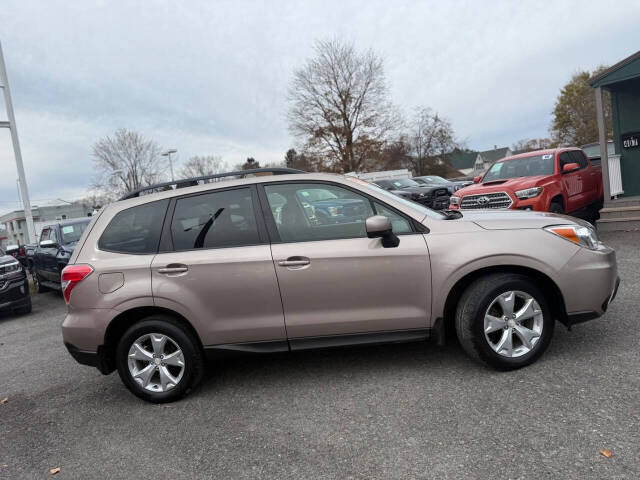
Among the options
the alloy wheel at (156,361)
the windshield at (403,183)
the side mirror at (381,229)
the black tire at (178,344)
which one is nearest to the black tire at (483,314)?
the side mirror at (381,229)

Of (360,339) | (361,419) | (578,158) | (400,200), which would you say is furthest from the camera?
(578,158)

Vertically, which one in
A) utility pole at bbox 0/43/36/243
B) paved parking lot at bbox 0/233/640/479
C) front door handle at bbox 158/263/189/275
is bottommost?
paved parking lot at bbox 0/233/640/479

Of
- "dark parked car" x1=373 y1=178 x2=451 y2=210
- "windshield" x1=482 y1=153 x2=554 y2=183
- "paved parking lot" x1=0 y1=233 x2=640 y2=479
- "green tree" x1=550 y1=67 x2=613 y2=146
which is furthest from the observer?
"green tree" x1=550 y1=67 x2=613 y2=146

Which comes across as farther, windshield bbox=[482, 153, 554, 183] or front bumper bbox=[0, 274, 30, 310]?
windshield bbox=[482, 153, 554, 183]

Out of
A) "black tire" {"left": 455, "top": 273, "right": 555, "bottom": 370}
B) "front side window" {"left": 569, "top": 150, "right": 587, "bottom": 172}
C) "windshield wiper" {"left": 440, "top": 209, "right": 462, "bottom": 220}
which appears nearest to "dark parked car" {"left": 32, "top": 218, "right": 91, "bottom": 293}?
"windshield wiper" {"left": 440, "top": 209, "right": 462, "bottom": 220}

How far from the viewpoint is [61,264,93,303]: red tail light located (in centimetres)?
377

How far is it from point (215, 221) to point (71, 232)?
8011mm

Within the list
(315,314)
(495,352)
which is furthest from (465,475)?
(315,314)

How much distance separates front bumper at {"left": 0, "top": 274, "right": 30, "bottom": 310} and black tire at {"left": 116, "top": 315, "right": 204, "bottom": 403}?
6440 mm

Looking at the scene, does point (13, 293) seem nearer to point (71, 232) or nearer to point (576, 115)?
point (71, 232)

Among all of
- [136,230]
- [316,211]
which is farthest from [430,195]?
[136,230]

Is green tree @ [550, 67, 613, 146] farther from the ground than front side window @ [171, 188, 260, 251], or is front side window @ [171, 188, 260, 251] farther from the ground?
green tree @ [550, 67, 613, 146]

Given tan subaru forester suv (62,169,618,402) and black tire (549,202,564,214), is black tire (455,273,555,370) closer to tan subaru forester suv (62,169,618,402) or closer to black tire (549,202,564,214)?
tan subaru forester suv (62,169,618,402)

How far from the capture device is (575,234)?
367cm
